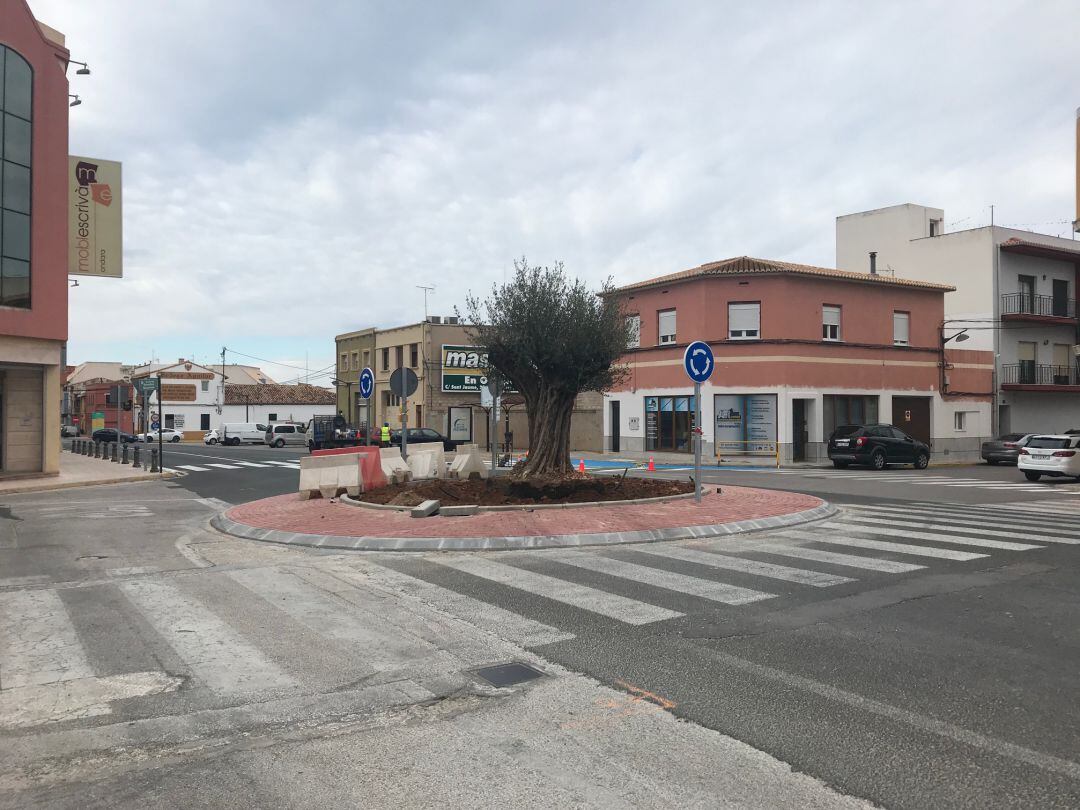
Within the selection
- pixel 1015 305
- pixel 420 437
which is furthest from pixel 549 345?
pixel 1015 305

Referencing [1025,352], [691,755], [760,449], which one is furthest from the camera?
[1025,352]

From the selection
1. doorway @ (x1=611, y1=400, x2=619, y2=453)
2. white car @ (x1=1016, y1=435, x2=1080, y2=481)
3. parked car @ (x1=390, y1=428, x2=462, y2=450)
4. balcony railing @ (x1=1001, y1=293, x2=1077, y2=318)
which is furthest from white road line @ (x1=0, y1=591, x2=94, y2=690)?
balcony railing @ (x1=1001, y1=293, x2=1077, y2=318)

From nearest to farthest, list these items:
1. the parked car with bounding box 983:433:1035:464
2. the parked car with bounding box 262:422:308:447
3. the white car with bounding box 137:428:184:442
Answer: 1. the parked car with bounding box 983:433:1035:464
2. the parked car with bounding box 262:422:308:447
3. the white car with bounding box 137:428:184:442

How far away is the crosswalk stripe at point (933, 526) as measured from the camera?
9946 millimetres

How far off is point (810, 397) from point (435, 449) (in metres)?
19.2

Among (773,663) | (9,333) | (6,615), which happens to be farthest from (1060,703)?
(9,333)

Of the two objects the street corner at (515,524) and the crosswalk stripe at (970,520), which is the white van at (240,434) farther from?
the crosswalk stripe at (970,520)

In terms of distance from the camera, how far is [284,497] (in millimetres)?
15805

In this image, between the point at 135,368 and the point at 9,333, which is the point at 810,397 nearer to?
the point at 9,333

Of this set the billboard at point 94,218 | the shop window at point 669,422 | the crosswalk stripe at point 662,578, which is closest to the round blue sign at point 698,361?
the crosswalk stripe at point 662,578

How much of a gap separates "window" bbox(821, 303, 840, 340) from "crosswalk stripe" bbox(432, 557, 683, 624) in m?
27.0

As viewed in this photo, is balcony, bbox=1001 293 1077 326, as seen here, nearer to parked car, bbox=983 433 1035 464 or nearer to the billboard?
parked car, bbox=983 433 1035 464

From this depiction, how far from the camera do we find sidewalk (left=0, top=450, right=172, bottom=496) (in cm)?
2000

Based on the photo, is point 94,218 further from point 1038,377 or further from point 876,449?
point 1038,377
